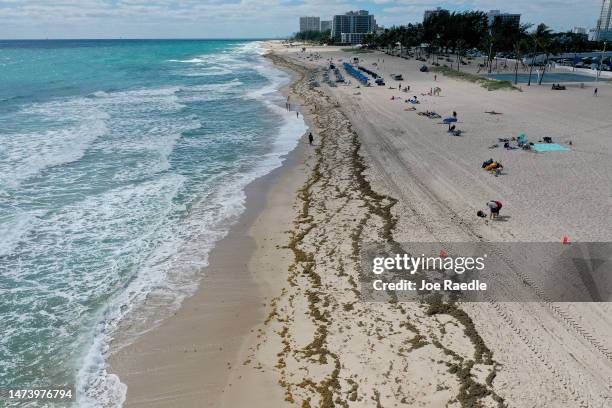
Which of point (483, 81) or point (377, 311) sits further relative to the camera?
point (483, 81)

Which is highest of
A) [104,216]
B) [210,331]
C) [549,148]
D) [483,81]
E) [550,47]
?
[550,47]

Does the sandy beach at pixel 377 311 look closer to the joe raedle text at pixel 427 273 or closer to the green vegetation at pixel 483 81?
the joe raedle text at pixel 427 273

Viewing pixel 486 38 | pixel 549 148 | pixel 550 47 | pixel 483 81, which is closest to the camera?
pixel 549 148

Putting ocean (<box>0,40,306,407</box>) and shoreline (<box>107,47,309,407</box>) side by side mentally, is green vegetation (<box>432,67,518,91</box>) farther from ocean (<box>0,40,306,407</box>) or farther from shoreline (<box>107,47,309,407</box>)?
shoreline (<box>107,47,309,407</box>)

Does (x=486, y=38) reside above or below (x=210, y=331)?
above

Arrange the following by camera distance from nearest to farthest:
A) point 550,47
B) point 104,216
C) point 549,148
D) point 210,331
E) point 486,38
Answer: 1. point 210,331
2. point 104,216
3. point 549,148
4. point 550,47
5. point 486,38

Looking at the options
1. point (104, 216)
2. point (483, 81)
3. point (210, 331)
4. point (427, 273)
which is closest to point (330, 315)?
point (210, 331)

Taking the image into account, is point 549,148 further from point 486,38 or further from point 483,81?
point 486,38

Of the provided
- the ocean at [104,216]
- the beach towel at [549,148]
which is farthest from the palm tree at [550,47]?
the ocean at [104,216]
